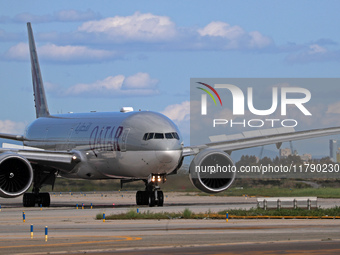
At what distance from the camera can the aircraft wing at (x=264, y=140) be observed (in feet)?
167

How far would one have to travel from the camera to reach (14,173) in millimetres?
46344

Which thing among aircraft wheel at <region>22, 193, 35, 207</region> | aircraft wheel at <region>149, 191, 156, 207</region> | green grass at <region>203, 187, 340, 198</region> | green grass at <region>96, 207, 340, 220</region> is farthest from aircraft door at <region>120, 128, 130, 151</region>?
green grass at <region>203, 187, 340, 198</region>

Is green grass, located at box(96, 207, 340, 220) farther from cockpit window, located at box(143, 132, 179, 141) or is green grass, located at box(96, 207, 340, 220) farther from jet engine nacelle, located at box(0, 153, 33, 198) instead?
jet engine nacelle, located at box(0, 153, 33, 198)

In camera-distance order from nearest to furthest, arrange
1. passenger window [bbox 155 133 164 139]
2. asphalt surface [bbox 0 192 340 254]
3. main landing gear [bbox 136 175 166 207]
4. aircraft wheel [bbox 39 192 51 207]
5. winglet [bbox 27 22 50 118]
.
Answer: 1. asphalt surface [bbox 0 192 340 254]
2. passenger window [bbox 155 133 164 139]
3. main landing gear [bbox 136 175 166 207]
4. aircraft wheel [bbox 39 192 51 207]
5. winglet [bbox 27 22 50 118]

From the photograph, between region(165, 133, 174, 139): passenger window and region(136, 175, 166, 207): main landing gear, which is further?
region(136, 175, 166, 207): main landing gear

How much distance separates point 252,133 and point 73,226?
20.3 metres

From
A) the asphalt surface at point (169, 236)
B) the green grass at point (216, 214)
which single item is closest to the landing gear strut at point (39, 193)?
the asphalt surface at point (169, 236)

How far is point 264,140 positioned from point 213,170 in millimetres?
4520

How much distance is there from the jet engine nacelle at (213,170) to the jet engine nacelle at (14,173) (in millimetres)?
8541

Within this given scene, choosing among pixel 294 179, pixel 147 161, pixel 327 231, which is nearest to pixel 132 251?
pixel 327 231

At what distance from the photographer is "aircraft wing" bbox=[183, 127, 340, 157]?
50969 millimetres

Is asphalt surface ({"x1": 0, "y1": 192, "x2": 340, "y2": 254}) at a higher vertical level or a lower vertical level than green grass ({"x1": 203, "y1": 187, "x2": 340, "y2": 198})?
lower

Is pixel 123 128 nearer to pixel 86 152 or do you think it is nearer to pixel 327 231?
pixel 86 152

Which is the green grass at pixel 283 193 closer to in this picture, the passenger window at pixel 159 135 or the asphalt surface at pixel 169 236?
the passenger window at pixel 159 135
